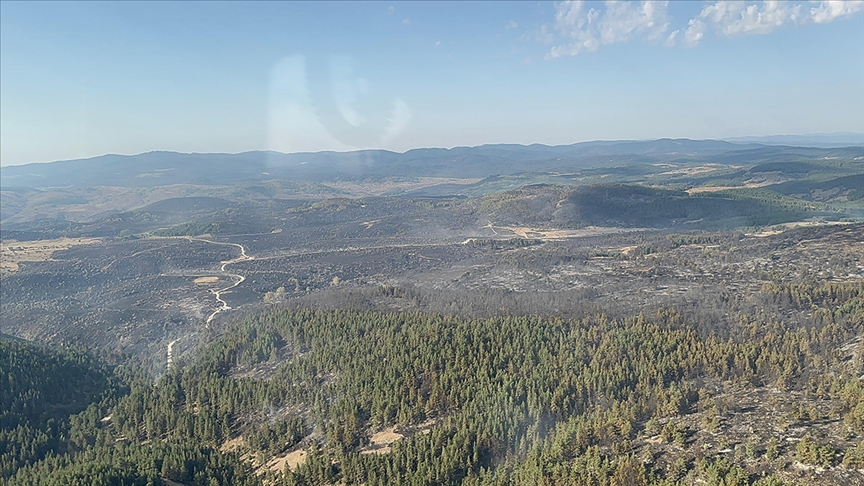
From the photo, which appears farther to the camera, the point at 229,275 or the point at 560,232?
the point at 560,232

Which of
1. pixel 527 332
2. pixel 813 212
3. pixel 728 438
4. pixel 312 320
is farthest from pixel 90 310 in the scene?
pixel 813 212

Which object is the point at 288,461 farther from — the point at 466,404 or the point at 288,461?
the point at 466,404

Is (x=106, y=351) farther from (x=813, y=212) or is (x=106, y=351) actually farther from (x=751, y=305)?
(x=813, y=212)

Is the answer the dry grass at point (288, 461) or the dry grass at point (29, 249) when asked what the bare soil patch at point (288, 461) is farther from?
the dry grass at point (29, 249)

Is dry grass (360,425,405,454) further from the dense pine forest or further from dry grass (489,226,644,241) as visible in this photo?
dry grass (489,226,644,241)

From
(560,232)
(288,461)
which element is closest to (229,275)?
(288,461)

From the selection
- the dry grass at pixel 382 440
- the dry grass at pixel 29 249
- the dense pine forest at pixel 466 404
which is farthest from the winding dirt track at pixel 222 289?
the dry grass at pixel 382 440
